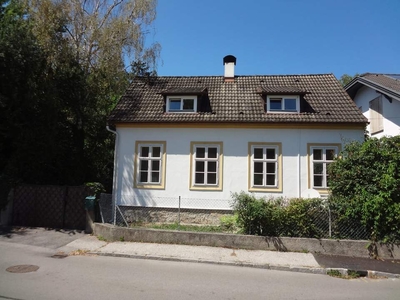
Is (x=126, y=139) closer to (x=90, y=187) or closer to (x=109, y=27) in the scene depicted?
(x=90, y=187)

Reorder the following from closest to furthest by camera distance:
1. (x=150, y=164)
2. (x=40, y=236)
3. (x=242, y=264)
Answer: (x=242, y=264)
(x=40, y=236)
(x=150, y=164)

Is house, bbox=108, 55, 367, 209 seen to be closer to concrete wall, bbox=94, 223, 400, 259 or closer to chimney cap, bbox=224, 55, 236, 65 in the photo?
concrete wall, bbox=94, 223, 400, 259

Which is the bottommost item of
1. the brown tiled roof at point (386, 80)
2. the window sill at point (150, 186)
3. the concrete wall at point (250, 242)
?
the concrete wall at point (250, 242)

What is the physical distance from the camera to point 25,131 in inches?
497

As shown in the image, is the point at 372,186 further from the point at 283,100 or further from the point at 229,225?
the point at 283,100

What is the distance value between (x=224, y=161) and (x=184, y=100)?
3584 millimetres

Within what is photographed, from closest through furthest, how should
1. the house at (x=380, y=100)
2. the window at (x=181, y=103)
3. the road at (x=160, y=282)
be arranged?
1. the road at (x=160, y=282)
2. the window at (x=181, y=103)
3. the house at (x=380, y=100)

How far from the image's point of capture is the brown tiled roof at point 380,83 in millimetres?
14195

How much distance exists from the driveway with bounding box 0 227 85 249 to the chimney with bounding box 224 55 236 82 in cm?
1061

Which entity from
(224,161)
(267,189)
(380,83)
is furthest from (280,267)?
(380,83)

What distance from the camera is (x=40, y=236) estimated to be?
1021 centimetres

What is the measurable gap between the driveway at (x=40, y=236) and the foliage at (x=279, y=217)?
5.76 meters

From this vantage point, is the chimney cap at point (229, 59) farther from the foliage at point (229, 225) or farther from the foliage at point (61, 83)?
the foliage at point (229, 225)

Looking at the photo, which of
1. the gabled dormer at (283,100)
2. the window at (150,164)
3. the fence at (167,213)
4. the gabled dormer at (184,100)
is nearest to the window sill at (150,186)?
the window at (150,164)
